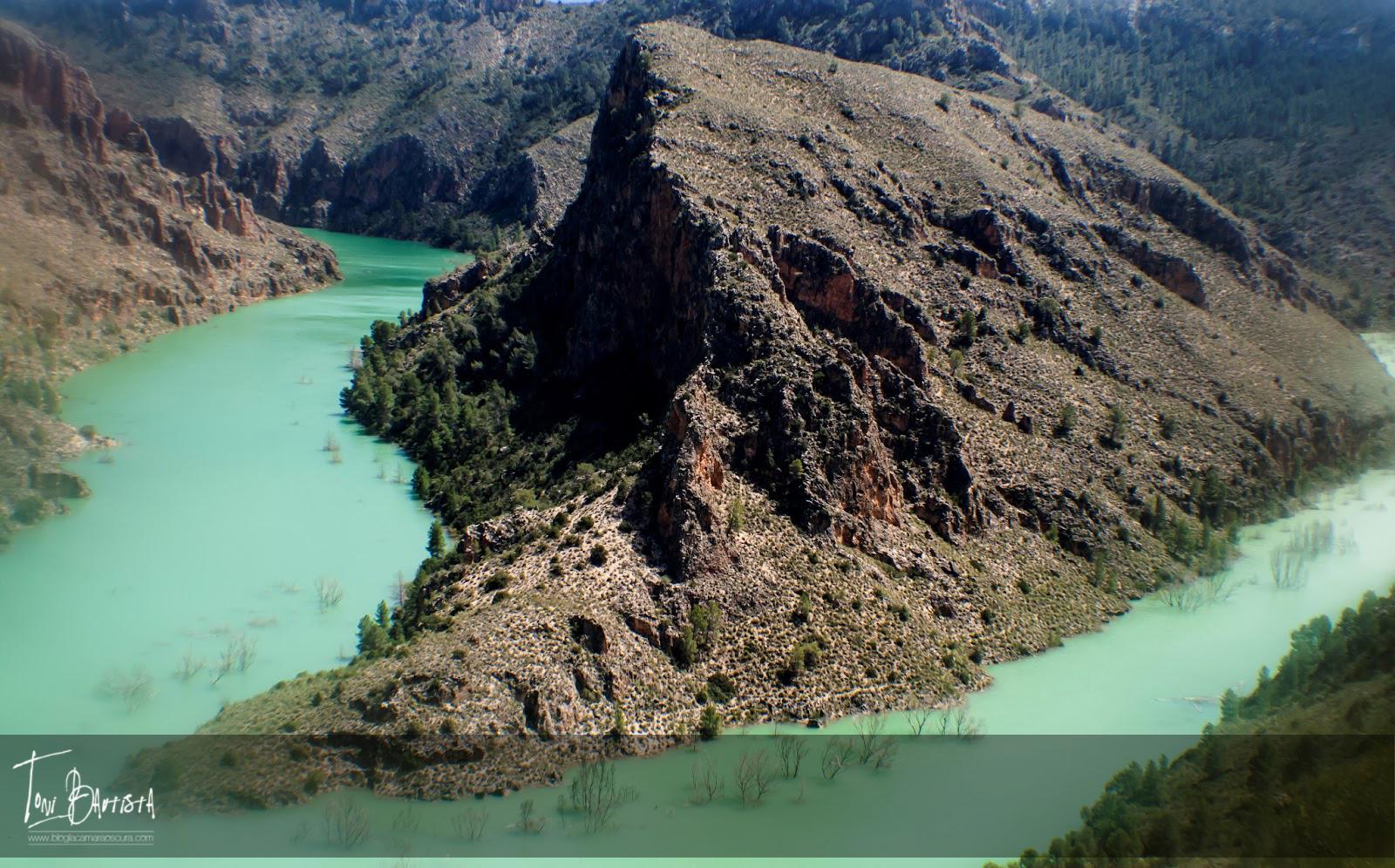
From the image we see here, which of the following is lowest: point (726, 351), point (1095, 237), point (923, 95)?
point (726, 351)

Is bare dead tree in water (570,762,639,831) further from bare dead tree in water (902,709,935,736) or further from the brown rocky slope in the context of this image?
bare dead tree in water (902,709,935,736)

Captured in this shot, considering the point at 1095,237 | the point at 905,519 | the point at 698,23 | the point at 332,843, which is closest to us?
the point at 332,843

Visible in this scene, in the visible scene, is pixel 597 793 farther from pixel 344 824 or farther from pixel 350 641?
pixel 350 641

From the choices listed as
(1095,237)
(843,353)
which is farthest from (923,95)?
(843,353)

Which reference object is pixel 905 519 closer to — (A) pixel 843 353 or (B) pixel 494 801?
(A) pixel 843 353

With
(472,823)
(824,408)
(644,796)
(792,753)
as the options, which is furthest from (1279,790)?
(824,408)

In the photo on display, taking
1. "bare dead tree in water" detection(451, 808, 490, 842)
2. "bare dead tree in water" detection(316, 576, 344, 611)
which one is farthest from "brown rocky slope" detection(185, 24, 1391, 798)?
"bare dead tree in water" detection(316, 576, 344, 611)

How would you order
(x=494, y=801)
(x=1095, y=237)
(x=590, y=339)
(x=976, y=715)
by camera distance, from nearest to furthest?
1. (x=494, y=801)
2. (x=976, y=715)
3. (x=590, y=339)
4. (x=1095, y=237)
